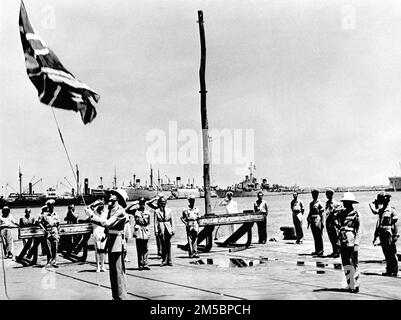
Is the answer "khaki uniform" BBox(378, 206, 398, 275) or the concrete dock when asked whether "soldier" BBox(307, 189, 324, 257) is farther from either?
"khaki uniform" BBox(378, 206, 398, 275)

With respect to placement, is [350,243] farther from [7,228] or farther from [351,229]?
[7,228]

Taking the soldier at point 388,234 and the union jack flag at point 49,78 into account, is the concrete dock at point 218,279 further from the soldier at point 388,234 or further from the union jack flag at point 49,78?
the union jack flag at point 49,78

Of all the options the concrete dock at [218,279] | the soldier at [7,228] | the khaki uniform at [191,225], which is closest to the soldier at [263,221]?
the concrete dock at [218,279]

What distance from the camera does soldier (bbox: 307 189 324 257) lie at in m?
14.2

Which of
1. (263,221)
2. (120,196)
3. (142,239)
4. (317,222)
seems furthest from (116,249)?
(263,221)

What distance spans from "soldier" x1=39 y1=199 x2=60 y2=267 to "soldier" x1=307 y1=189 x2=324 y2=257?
685 cm

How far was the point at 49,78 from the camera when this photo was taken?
8133mm

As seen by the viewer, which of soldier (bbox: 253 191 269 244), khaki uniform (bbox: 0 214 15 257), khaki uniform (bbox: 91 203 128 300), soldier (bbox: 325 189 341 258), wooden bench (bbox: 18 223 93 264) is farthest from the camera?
soldier (bbox: 253 191 269 244)

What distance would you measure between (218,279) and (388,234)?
3610 mm

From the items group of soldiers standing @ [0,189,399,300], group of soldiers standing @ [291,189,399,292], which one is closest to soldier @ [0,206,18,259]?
group of soldiers standing @ [0,189,399,300]

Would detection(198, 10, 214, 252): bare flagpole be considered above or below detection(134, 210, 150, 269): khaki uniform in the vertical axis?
above

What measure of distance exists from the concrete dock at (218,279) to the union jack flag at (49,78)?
9.24 ft

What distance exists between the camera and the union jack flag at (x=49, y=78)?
8.14 m

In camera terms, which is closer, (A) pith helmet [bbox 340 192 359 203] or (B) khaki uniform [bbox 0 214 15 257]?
(A) pith helmet [bbox 340 192 359 203]
